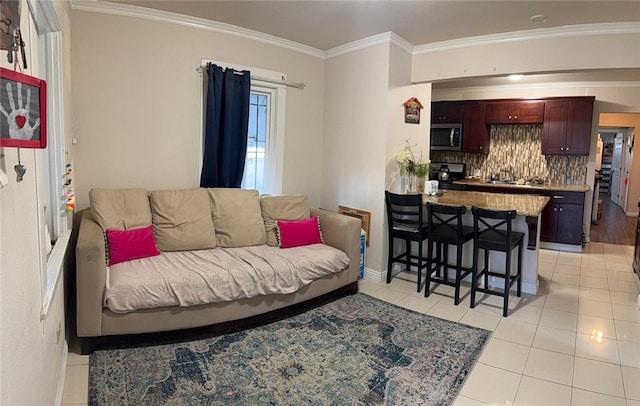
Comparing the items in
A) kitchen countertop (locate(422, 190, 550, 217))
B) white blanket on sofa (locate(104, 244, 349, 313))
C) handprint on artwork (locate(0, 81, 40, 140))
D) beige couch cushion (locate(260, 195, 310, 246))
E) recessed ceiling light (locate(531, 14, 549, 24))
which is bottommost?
white blanket on sofa (locate(104, 244, 349, 313))

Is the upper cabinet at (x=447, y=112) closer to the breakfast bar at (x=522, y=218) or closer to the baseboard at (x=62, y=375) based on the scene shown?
the breakfast bar at (x=522, y=218)

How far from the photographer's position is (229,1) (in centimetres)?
348

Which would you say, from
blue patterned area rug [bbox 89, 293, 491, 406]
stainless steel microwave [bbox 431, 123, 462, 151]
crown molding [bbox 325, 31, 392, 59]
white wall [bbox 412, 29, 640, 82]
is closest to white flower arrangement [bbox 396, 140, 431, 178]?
white wall [bbox 412, 29, 640, 82]

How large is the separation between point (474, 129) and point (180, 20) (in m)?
4.97

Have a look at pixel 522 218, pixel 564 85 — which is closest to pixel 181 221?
pixel 522 218

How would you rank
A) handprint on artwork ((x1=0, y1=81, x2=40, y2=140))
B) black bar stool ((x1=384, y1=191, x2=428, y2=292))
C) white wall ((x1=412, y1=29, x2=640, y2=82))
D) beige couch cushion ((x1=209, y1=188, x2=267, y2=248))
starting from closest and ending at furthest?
handprint on artwork ((x1=0, y1=81, x2=40, y2=140)) < white wall ((x1=412, y1=29, x2=640, y2=82)) < beige couch cushion ((x1=209, y1=188, x2=267, y2=248)) < black bar stool ((x1=384, y1=191, x2=428, y2=292))

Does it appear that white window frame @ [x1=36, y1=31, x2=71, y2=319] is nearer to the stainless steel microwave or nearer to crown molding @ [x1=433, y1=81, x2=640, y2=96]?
the stainless steel microwave

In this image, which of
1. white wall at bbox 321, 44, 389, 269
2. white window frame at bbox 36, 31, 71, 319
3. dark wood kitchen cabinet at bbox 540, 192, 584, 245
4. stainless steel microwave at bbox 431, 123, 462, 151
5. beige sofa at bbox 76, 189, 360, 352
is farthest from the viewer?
stainless steel microwave at bbox 431, 123, 462, 151

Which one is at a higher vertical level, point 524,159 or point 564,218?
point 524,159

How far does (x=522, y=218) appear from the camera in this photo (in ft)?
13.5

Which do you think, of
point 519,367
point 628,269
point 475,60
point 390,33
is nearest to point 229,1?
point 390,33

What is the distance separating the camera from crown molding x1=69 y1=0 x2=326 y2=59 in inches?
137

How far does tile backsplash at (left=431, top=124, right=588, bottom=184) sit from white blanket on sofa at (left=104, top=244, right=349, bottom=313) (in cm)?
443

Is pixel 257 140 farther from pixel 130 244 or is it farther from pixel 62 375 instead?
pixel 62 375
